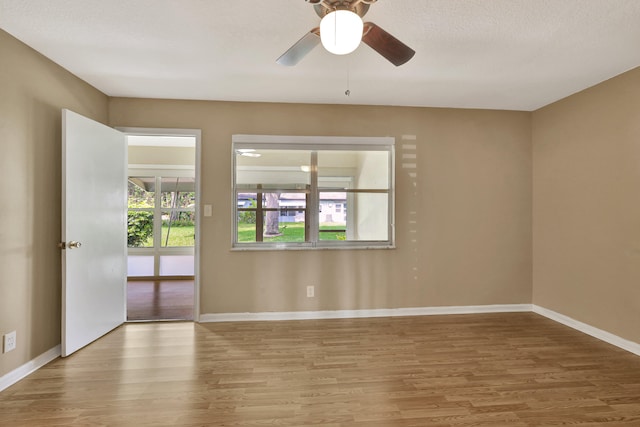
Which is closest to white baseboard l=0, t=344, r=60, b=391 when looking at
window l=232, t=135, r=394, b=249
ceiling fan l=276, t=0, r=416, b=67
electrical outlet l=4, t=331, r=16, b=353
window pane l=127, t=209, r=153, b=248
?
electrical outlet l=4, t=331, r=16, b=353

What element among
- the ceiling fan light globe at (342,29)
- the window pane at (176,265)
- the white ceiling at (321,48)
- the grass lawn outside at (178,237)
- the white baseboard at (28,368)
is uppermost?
the white ceiling at (321,48)

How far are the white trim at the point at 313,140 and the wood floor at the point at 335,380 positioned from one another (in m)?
1.97

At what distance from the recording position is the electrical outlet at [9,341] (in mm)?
2096

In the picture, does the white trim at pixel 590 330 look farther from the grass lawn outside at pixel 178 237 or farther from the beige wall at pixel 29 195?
the grass lawn outside at pixel 178 237

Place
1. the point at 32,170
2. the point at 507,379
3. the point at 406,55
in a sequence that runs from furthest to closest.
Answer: the point at 32,170 < the point at 507,379 < the point at 406,55

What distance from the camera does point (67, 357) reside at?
250 cm

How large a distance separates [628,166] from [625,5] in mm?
1488

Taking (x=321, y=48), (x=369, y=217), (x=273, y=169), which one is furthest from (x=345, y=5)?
(x=369, y=217)

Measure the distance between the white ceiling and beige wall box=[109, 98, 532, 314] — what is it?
10.1 inches

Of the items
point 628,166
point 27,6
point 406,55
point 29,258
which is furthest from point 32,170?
point 628,166

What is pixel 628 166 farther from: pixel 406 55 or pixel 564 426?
pixel 406 55

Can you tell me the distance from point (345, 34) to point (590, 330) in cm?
352

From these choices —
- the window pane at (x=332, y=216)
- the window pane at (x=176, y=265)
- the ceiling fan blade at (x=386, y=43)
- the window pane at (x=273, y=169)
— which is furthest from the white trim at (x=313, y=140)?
the window pane at (x=176, y=265)

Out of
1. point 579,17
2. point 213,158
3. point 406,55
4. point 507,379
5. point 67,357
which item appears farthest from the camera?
point 213,158
